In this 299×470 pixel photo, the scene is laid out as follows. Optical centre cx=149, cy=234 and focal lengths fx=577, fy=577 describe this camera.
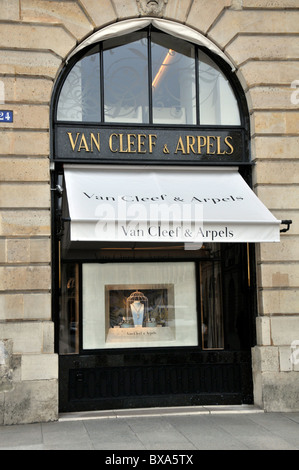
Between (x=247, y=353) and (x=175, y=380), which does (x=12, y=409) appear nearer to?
(x=175, y=380)

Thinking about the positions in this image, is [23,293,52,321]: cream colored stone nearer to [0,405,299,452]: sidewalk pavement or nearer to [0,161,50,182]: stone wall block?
[0,405,299,452]: sidewalk pavement

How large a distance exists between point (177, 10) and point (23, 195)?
13.7 ft

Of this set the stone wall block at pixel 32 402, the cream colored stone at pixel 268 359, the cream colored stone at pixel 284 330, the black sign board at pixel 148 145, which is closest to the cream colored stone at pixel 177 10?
the black sign board at pixel 148 145

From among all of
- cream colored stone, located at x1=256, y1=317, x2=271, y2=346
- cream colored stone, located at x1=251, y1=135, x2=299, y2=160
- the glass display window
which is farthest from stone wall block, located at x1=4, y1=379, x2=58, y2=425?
cream colored stone, located at x1=251, y1=135, x2=299, y2=160

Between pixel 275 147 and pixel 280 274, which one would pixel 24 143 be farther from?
pixel 280 274

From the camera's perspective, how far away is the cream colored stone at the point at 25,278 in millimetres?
8977

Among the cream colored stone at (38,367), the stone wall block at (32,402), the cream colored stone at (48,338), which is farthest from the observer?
the cream colored stone at (48,338)

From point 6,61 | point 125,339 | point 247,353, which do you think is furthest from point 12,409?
point 6,61

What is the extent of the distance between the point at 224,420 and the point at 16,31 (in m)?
7.01

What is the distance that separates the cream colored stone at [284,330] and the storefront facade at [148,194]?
2 cm

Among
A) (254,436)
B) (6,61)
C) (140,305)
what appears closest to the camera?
(254,436)

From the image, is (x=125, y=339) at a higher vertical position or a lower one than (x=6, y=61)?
lower

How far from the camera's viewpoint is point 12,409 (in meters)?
8.71

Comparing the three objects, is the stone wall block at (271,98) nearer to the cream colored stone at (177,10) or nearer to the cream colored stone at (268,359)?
the cream colored stone at (177,10)
